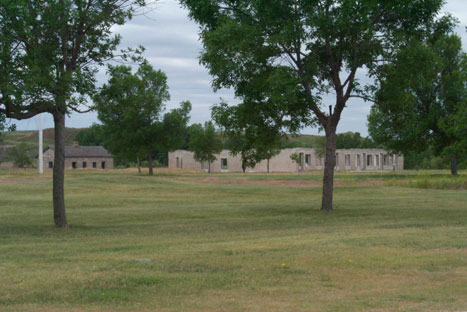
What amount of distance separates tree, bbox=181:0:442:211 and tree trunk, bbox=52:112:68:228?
554 centimetres

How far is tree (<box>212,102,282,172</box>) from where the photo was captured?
68.8 ft

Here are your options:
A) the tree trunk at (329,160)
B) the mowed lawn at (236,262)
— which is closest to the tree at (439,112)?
the tree trunk at (329,160)

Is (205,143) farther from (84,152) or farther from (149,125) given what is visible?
(84,152)

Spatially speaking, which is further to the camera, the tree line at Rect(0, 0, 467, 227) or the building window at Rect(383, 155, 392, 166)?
the building window at Rect(383, 155, 392, 166)

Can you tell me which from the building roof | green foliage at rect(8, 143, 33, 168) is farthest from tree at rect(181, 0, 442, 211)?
the building roof

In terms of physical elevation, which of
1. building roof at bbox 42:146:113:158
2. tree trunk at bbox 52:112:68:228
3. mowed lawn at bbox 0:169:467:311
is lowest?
mowed lawn at bbox 0:169:467:311

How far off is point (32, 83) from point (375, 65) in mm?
12356

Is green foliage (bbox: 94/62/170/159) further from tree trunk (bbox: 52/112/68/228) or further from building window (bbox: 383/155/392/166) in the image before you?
building window (bbox: 383/155/392/166)

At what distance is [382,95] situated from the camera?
70.1ft

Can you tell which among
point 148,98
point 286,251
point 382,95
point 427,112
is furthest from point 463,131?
point 148,98

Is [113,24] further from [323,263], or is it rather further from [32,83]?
[323,263]

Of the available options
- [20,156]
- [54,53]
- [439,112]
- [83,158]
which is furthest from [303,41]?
[83,158]

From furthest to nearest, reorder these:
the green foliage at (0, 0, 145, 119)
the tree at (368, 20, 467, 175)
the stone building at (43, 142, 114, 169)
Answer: the stone building at (43, 142, 114, 169)
the tree at (368, 20, 467, 175)
the green foliage at (0, 0, 145, 119)

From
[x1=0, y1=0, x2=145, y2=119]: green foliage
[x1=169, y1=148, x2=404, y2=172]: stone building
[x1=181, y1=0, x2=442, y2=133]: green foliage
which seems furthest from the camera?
[x1=169, y1=148, x2=404, y2=172]: stone building
